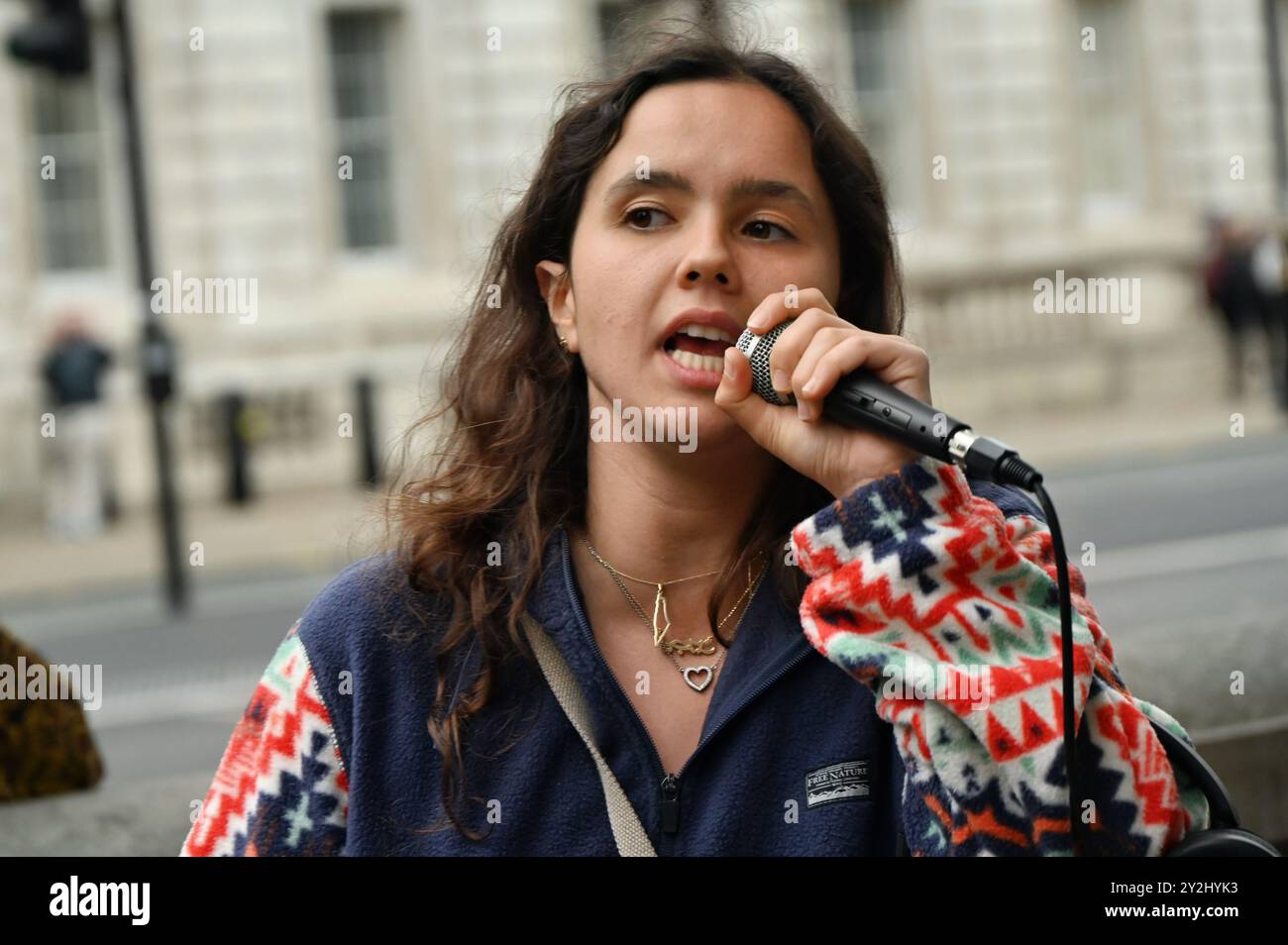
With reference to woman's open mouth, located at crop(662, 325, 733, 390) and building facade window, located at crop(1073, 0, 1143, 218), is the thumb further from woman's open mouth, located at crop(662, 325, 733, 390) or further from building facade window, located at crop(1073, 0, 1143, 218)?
building facade window, located at crop(1073, 0, 1143, 218)

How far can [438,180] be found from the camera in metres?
20.4

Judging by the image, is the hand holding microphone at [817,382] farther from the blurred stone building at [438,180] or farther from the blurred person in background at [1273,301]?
the blurred person in background at [1273,301]

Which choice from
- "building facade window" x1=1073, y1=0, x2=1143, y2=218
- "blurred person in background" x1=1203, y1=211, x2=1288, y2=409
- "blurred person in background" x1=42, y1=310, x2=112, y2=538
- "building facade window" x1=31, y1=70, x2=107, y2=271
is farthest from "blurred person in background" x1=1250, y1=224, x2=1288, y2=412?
"building facade window" x1=31, y1=70, x2=107, y2=271

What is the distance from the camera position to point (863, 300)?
2.58m

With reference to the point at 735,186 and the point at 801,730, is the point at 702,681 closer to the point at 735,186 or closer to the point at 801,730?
the point at 801,730

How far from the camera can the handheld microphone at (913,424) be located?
1.82 m

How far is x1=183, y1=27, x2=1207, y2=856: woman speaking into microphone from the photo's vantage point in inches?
75.0

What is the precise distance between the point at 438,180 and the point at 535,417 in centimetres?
1828

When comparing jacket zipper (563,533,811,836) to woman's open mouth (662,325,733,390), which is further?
woman's open mouth (662,325,733,390)

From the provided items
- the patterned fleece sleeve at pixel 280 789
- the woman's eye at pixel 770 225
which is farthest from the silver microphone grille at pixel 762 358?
the patterned fleece sleeve at pixel 280 789

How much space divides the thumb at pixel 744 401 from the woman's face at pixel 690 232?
0.32 ft

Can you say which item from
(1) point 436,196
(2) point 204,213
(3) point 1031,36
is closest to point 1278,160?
(3) point 1031,36

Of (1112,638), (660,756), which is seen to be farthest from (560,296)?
(1112,638)
